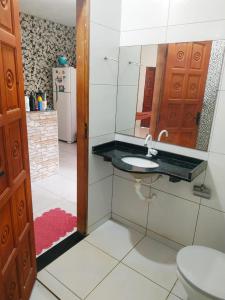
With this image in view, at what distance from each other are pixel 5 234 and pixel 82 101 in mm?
1082

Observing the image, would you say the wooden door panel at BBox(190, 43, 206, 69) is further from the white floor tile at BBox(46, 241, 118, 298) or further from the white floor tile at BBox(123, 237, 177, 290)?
the white floor tile at BBox(46, 241, 118, 298)

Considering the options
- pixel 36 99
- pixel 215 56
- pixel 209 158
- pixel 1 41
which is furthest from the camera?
pixel 36 99

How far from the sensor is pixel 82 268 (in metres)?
1.71

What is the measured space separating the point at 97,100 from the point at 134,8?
2.64 feet

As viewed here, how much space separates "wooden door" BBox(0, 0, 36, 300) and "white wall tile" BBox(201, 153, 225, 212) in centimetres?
131

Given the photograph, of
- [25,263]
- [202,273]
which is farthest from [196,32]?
[25,263]

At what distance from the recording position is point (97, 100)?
1819 mm

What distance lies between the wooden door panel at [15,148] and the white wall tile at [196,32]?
4.19 ft

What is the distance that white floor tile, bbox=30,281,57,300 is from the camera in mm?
1454

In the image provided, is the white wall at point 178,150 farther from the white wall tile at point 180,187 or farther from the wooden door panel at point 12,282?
the wooden door panel at point 12,282

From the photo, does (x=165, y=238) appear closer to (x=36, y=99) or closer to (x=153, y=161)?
(x=153, y=161)

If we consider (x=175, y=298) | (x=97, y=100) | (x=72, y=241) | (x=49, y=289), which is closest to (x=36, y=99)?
(x=97, y=100)

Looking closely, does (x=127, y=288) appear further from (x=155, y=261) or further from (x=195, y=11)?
(x=195, y=11)

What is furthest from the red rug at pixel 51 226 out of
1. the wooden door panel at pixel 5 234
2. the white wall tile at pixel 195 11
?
the white wall tile at pixel 195 11
